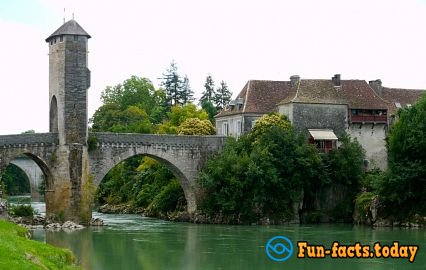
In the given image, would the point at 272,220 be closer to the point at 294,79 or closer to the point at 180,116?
the point at 294,79

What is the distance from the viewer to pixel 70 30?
4188 cm

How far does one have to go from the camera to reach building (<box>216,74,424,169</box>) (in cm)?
4841

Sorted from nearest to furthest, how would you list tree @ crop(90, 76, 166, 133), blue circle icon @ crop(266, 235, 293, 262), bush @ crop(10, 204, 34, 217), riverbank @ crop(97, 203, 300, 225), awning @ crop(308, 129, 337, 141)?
1. blue circle icon @ crop(266, 235, 293, 262)
2. bush @ crop(10, 204, 34, 217)
3. riverbank @ crop(97, 203, 300, 225)
4. awning @ crop(308, 129, 337, 141)
5. tree @ crop(90, 76, 166, 133)

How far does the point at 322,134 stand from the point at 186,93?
1419 inches

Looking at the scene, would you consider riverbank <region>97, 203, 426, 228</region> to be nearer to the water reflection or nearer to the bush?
the water reflection

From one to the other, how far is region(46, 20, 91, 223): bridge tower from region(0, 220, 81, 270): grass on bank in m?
17.1

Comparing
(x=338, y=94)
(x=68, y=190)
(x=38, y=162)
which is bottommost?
(x=68, y=190)

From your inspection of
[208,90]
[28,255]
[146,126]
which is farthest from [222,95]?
[28,255]

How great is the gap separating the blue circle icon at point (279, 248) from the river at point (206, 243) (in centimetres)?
28

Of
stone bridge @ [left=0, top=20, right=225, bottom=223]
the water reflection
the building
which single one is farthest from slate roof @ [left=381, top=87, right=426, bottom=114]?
stone bridge @ [left=0, top=20, right=225, bottom=223]

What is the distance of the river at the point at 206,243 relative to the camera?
26.2 meters

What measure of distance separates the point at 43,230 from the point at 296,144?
15698 mm

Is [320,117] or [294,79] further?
[294,79]

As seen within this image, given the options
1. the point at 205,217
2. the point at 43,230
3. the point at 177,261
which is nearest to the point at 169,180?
the point at 205,217
